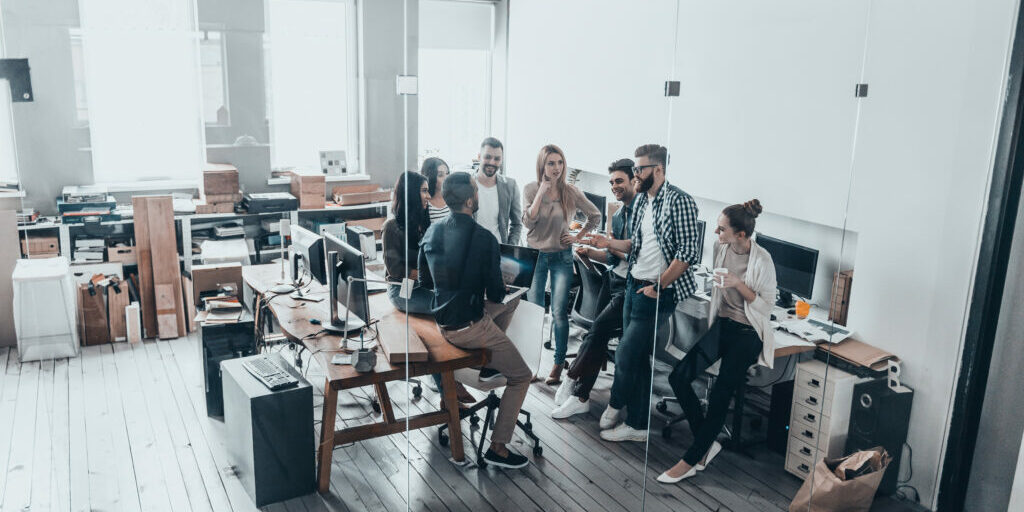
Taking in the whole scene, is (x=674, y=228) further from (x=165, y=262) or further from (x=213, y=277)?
(x=165, y=262)

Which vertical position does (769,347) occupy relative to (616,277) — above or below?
below

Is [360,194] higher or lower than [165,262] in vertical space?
higher

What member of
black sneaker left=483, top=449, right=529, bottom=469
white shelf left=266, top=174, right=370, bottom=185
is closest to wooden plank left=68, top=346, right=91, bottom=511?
white shelf left=266, top=174, right=370, bottom=185

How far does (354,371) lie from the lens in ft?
9.41

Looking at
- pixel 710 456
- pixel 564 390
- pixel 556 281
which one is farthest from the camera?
pixel 710 456

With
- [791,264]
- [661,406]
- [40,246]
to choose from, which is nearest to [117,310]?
[40,246]

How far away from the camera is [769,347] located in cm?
316

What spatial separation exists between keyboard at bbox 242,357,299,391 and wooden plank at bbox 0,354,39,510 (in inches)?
34.8

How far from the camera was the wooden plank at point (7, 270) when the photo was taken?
2.10 meters

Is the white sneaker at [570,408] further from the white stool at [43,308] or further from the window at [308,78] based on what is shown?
the white stool at [43,308]

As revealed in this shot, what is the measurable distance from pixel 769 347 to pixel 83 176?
2.65 metres

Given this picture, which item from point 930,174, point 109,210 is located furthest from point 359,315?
point 930,174

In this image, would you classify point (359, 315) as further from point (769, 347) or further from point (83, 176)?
point (769, 347)

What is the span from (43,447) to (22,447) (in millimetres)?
101
